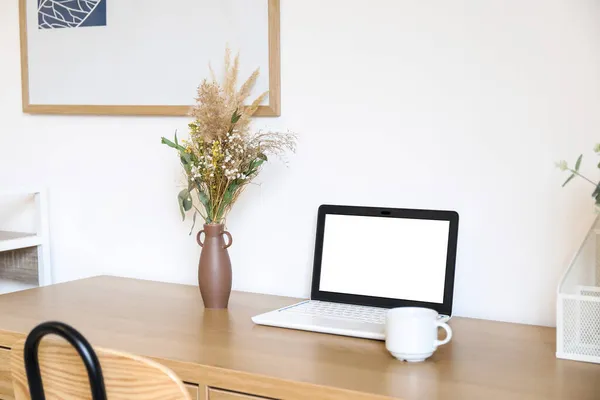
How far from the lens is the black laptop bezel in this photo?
5.19 feet

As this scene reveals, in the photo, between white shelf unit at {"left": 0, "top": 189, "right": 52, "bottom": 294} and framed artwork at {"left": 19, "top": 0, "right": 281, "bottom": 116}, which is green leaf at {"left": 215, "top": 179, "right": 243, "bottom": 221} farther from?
white shelf unit at {"left": 0, "top": 189, "right": 52, "bottom": 294}

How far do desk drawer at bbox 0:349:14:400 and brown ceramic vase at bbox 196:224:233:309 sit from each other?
0.41m

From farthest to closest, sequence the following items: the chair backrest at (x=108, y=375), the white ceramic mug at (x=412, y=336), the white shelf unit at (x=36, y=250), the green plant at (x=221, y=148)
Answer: the white shelf unit at (x=36, y=250)
the green plant at (x=221, y=148)
the white ceramic mug at (x=412, y=336)
the chair backrest at (x=108, y=375)

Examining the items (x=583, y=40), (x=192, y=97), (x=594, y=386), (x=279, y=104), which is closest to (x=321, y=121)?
(x=279, y=104)

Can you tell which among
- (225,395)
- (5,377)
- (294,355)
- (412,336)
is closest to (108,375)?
(225,395)

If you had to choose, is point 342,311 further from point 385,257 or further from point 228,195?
point 228,195

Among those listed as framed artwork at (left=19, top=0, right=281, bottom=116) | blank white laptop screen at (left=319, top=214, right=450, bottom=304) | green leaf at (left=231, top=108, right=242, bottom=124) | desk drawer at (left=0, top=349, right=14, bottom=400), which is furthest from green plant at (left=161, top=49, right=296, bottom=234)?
desk drawer at (left=0, top=349, right=14, bottom=400)

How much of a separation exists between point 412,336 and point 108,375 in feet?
1.63

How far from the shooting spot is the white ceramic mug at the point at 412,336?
1313 millimetres

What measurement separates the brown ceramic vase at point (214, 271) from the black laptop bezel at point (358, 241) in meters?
0.19

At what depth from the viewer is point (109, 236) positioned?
7.02ft

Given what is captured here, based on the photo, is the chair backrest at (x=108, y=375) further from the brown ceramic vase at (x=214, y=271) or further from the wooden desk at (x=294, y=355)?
Answer: the brown ceramic vase at (x=214, y=271)

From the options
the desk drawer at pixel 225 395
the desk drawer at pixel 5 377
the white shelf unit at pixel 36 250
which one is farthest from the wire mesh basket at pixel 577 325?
the white shelf unit at pixel 36 250

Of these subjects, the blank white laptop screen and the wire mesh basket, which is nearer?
the wire mesh basket
